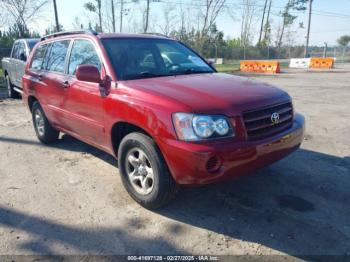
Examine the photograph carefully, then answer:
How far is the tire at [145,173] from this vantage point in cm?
315

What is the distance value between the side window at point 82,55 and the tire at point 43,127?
5.00ft

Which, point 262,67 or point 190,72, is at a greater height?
point 190,72

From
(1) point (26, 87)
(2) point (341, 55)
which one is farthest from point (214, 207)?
(2) point (341, 55)

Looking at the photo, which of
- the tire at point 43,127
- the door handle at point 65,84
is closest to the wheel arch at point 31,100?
the tire at point 43,127

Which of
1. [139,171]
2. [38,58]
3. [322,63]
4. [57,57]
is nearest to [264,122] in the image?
[139,171]

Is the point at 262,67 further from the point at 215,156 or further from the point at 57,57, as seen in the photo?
the point at 215,156

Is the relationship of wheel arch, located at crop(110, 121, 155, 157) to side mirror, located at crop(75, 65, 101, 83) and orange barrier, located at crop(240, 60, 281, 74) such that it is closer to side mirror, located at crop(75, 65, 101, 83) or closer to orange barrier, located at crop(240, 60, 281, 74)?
side mirror, located at crop(75, 65, 101, 83)

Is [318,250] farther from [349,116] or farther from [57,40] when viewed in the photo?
[349,116]

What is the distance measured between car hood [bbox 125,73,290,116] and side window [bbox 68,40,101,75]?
0.78 metres

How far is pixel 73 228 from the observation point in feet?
10.4

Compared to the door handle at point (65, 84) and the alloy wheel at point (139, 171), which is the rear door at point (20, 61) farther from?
the alloy wheel at point (139, 171)

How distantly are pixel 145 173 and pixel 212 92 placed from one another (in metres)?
1.13

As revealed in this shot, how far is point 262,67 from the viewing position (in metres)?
23.5

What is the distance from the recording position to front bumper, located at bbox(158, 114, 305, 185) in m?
2.82
